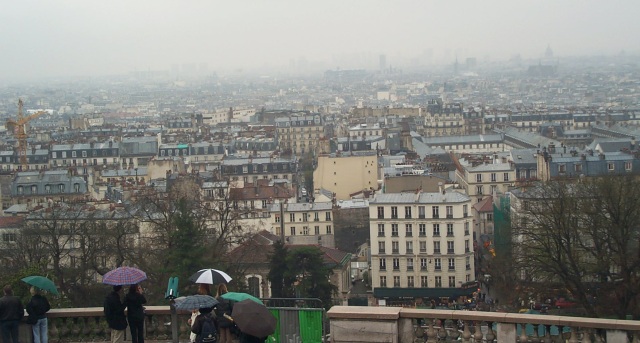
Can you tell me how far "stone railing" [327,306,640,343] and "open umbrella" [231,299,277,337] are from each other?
0.92 metres

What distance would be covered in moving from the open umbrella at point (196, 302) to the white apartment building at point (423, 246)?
74.2 feet

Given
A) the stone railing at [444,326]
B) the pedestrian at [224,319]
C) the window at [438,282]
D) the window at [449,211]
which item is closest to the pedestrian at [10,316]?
the pedestrian at [224,319]

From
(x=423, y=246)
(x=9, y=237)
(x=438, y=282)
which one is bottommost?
(x=438, y=282)

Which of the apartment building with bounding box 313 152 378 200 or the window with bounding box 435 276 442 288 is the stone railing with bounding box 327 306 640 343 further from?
the apartment building with bounding box 313 152 378 200

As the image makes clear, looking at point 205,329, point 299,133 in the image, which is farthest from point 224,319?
point 299,133

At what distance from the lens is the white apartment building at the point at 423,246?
31750 mm

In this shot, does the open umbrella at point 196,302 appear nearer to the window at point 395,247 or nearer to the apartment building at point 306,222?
the window at point 395,247

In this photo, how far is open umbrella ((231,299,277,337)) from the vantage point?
28.1ft

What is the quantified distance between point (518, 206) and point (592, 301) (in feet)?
39.6

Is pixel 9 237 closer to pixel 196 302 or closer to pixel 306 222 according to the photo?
pixel 306 222

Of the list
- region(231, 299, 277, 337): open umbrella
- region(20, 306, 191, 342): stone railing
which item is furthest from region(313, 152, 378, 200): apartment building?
region(231, 299, 277, 337): open umbrella

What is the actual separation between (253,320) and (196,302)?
0.89m

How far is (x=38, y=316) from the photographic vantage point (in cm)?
1009

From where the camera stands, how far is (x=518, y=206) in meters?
32.4
